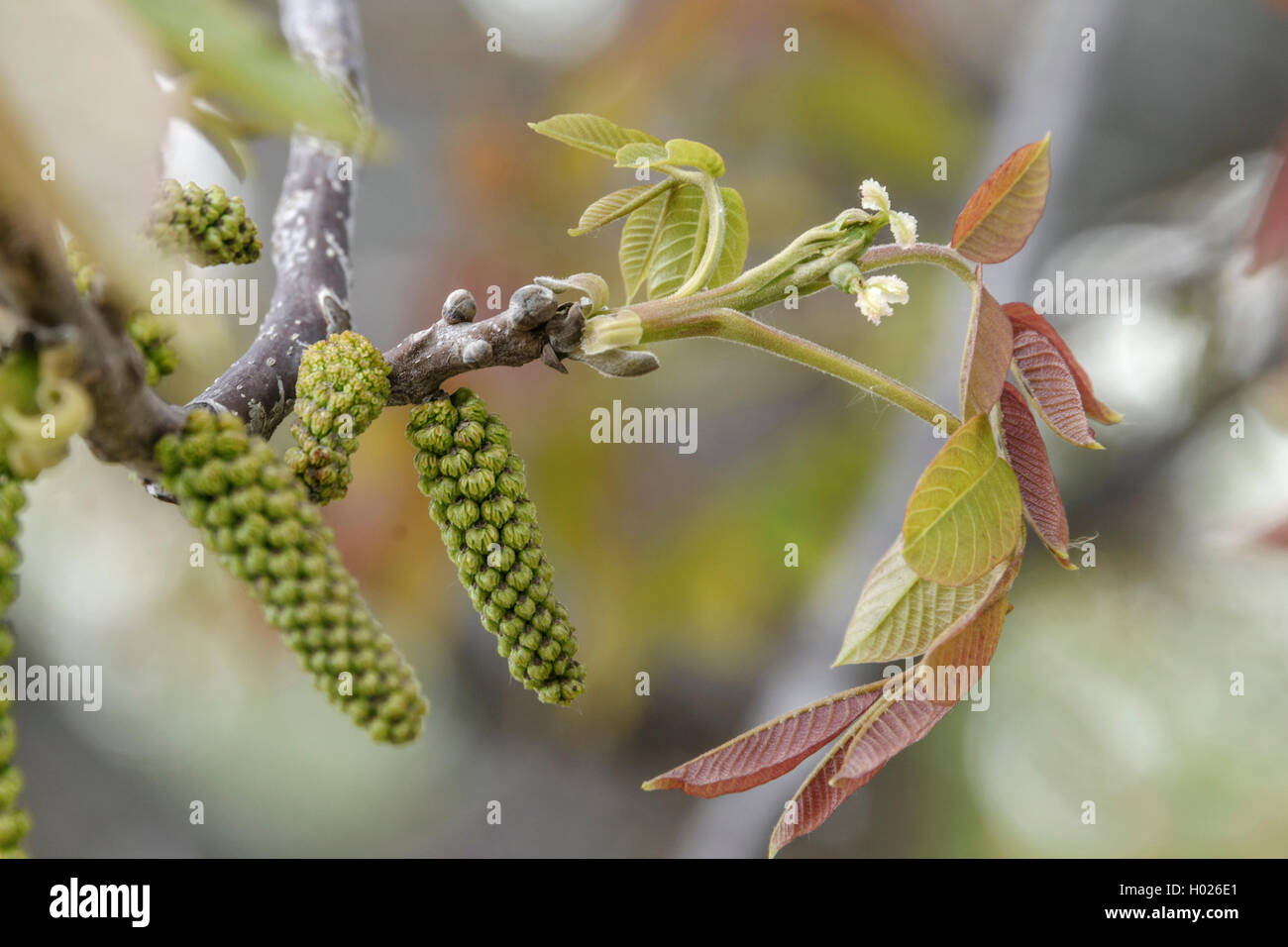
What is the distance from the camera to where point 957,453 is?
1.94 ft

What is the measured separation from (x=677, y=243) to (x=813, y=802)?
0.44 metres

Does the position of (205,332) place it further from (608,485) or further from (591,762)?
(591,762)

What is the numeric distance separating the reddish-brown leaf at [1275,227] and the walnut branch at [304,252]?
73 centimetres

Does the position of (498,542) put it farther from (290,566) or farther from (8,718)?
(8,718)

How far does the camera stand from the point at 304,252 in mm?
865

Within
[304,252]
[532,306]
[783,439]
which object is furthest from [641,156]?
[783,439]

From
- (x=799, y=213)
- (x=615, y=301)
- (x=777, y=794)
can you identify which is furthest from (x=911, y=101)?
(x=777, y=794)

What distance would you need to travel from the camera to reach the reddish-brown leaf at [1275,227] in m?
0.74

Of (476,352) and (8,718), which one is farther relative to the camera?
(476,352)

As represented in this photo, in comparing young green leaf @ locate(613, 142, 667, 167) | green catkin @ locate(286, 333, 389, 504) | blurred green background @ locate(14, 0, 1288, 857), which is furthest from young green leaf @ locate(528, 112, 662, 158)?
blurred green background @ locate(14, 0, 1288, 857)

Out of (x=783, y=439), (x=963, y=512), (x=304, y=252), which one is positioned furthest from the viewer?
(x=783, y=439)

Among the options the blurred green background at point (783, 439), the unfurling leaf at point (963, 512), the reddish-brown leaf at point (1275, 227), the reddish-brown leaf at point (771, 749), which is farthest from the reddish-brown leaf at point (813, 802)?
the blurred green background at point (783, 439)

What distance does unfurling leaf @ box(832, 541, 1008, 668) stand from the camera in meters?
0.66

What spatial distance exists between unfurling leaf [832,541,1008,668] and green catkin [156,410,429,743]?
332 millimetres
